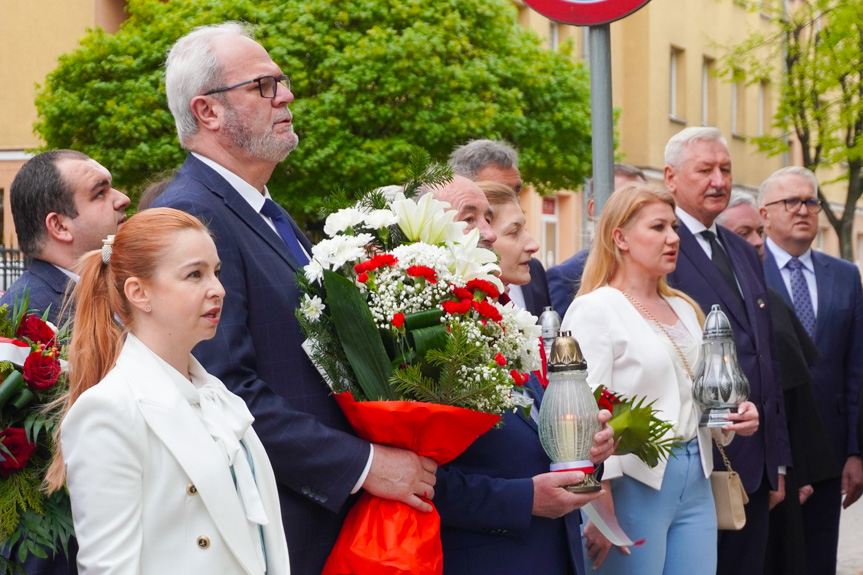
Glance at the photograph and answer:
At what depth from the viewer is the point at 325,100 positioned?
775 inches

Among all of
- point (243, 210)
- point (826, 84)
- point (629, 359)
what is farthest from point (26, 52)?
point (243, 210)

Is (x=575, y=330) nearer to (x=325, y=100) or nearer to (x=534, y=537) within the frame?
(x=534, y=537)

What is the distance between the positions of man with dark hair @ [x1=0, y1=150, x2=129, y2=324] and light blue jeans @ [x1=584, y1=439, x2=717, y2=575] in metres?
2.20

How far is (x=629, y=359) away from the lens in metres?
4.95

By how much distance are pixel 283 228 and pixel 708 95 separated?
3363cm

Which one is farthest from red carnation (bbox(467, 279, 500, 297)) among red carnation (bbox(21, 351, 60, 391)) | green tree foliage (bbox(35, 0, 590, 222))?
green tree foliage (bbox(35, 0, 590, 222))

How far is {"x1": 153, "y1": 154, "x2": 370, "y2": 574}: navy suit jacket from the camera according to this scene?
344 cm

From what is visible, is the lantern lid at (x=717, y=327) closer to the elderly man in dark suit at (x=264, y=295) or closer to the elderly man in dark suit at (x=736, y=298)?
the elderly man in dark suit at (x=736, y=298)

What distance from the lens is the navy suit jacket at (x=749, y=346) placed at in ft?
19.0

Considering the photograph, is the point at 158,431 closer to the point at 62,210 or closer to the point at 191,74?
the point at 191,74

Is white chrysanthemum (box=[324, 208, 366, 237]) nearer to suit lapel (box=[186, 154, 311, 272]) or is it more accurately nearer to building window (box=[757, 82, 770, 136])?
suit lapel (box=[186, 154, 311, 272])

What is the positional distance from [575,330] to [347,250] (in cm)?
173

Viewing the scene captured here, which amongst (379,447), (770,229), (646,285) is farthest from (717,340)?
(770,229)

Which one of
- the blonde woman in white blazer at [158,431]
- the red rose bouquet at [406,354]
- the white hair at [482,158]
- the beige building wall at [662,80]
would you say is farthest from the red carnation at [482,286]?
the beige building wall at [662,80]
